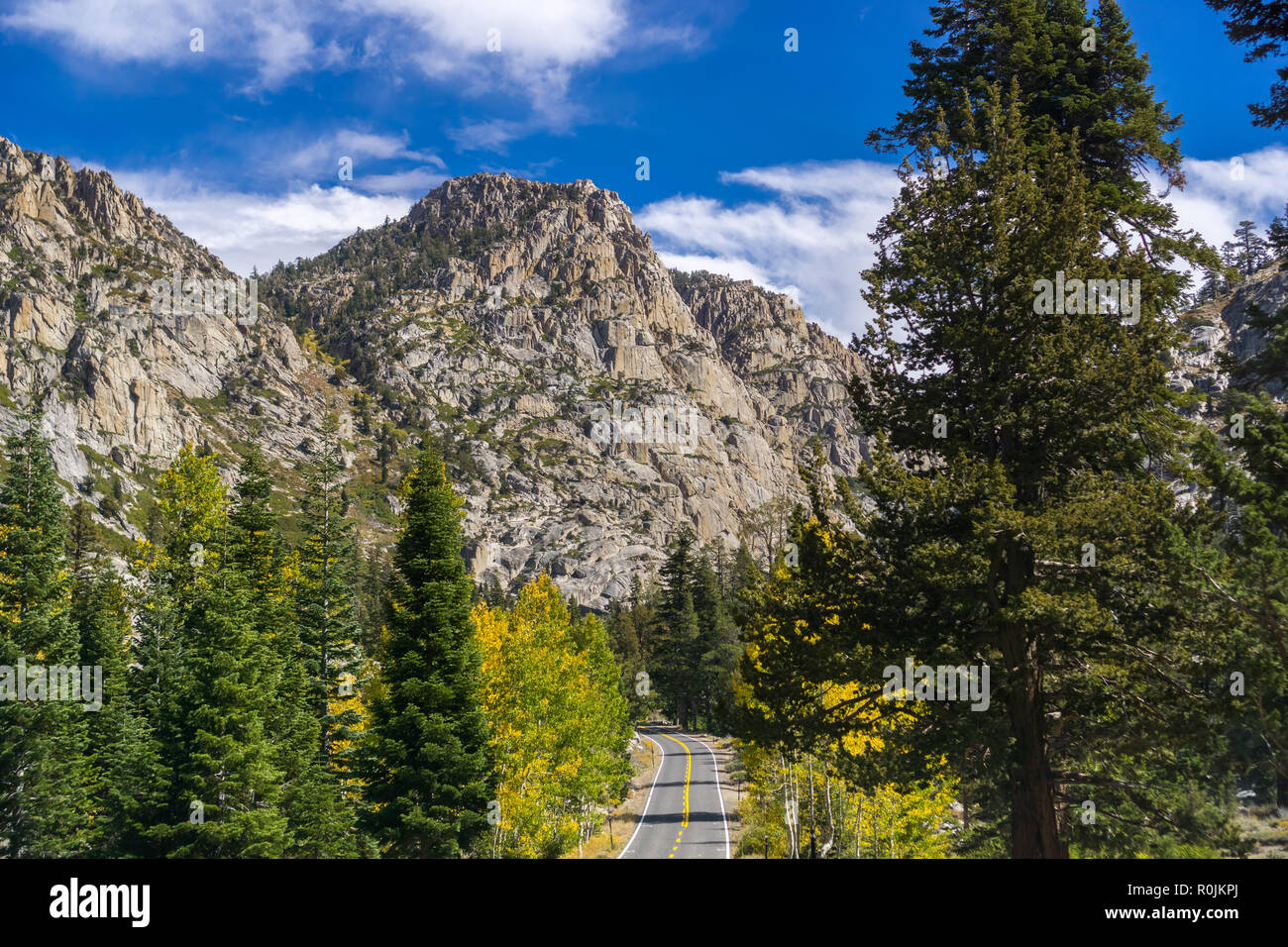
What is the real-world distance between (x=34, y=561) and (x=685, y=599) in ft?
205

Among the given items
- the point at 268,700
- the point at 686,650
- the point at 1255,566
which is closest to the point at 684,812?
the point at 268,700

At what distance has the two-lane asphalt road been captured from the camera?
110 ft

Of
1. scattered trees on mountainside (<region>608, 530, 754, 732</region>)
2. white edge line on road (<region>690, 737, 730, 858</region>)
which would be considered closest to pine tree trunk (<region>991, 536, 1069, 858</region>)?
white edge line on road (<region>690, 737, 730, 858</region>)

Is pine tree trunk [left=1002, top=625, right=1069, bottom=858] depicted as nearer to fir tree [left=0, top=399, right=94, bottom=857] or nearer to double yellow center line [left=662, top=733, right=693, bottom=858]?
double yellow center line [left=662, top=733, right=693, bottom=858]

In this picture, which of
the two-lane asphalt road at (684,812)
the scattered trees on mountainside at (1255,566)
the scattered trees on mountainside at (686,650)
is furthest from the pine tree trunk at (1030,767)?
the scattered trees on mountainside at (686,650)

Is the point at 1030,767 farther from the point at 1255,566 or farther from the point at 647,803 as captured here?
the point at 647,803

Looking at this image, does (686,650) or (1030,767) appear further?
(686,650)

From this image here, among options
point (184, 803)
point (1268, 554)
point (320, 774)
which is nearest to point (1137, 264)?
point (1268, 554)

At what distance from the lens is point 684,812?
43.1 metres

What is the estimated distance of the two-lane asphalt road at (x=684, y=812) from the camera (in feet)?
110

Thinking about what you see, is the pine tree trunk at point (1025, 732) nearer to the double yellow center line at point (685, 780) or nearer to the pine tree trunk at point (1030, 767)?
the pine tree trunk at point (1030, 767)

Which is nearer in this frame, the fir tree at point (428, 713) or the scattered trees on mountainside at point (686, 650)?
the fir tree at point (428, 713)
